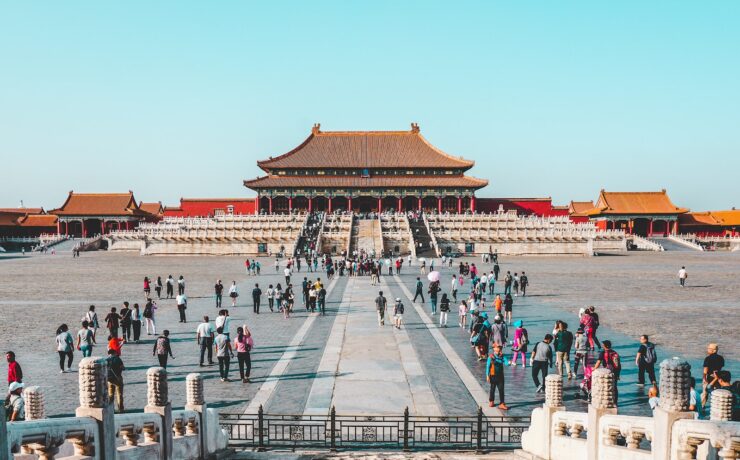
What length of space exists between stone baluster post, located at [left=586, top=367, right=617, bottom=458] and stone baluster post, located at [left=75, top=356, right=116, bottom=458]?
6.30m

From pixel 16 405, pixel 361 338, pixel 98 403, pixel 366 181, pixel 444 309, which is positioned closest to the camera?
pixel 98 403

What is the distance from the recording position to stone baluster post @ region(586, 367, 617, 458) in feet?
24.2

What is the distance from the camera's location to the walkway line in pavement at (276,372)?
10859 mm

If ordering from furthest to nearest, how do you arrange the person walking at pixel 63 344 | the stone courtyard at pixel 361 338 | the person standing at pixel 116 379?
the person walking at pixel 63 344 < the stone courtyard at pixel 361 338 < the person standing at pixel 116 379

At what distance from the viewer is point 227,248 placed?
54.8 meters

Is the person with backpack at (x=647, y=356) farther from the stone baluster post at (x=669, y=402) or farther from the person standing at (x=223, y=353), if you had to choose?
the person standing at (x=223, y=353)

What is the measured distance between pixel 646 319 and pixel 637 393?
31.2 feet

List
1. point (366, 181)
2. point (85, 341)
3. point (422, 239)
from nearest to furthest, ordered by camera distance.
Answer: point (85, 341) < point (422, 239) < point (366, 181)

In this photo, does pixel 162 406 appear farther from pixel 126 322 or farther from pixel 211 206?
pixel 211 206

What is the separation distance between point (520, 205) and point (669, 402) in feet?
244

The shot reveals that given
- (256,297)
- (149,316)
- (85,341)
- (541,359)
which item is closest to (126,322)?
(149,316)

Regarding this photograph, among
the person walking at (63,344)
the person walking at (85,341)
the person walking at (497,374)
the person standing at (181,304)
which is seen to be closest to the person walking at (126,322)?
the person standing at (181,304)

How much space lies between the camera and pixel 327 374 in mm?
12773

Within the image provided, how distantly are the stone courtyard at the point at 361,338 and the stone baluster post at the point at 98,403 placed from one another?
4153 mm
